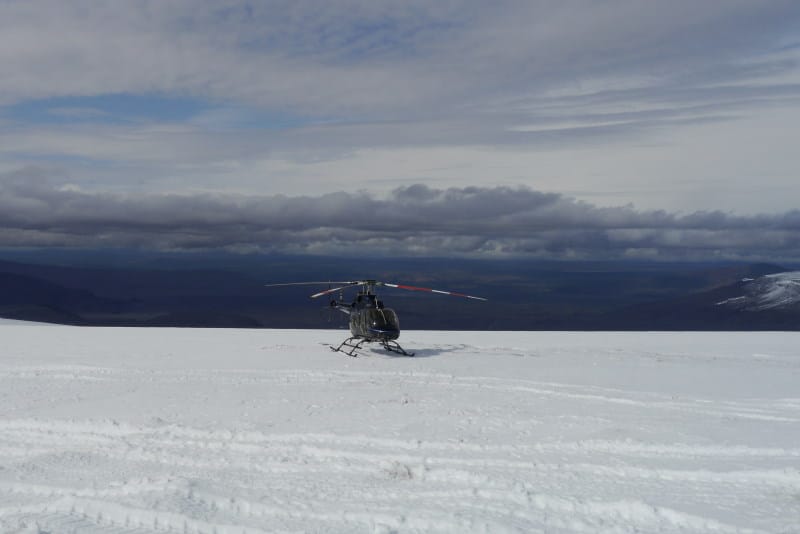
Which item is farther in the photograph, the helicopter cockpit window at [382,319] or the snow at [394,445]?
the helicopter cockpit window at [382,319]

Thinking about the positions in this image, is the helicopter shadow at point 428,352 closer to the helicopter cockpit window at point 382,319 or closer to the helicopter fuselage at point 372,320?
the helicopter fuselage at point 372,320

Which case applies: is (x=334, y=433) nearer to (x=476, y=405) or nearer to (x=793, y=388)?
(x=476, y=405)

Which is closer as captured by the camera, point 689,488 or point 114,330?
point 689,488

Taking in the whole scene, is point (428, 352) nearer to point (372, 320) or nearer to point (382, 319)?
point (382, 319)

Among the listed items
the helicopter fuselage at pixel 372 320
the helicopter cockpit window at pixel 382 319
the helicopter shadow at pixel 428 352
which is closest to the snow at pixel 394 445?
the helicopter fuselage at pixel 372 320

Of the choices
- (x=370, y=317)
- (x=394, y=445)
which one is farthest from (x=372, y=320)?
(x=394, y=445)

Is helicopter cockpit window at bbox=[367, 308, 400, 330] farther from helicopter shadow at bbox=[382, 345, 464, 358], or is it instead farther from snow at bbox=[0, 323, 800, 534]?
helicopter shadow at bbox=[382, 345, 464, 358]

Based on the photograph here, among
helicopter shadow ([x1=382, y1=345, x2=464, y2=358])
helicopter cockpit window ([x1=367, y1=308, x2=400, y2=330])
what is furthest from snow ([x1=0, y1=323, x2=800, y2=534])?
helicopter shadow ([x1=382, y1=345, x2=464, y2=358])

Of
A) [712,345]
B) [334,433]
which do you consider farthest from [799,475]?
[712,345]
